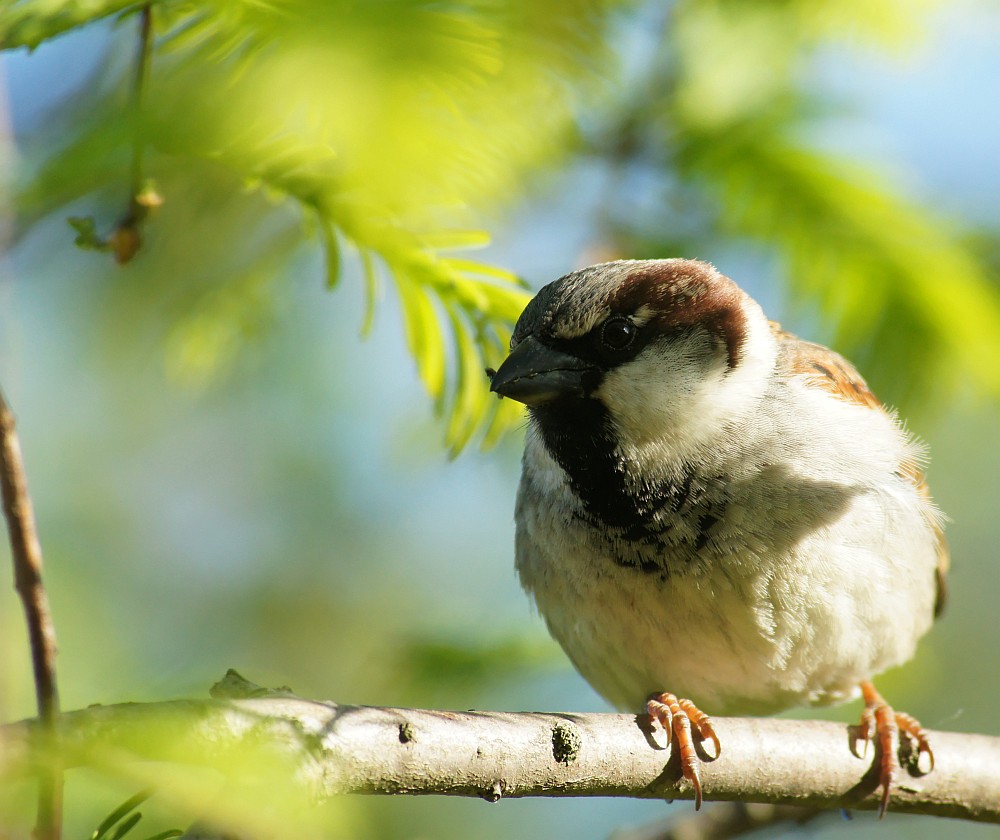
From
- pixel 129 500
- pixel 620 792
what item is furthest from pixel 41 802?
pixel 129 500

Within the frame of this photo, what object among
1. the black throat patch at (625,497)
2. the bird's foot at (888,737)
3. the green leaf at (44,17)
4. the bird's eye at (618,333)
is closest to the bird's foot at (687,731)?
the black throat patch at (625,497)

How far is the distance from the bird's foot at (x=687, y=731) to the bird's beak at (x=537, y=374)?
764 mm

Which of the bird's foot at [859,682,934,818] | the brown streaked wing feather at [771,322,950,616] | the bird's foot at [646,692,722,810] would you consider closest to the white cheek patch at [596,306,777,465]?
the brown streaked wing feather at [771,322,950,616]

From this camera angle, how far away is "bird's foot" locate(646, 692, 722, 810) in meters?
2.31

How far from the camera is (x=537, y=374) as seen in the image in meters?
2.48

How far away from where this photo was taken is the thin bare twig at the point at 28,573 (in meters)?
1.01

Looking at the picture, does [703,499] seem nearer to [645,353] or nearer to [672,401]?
[672,401]

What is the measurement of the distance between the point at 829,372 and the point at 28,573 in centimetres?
237

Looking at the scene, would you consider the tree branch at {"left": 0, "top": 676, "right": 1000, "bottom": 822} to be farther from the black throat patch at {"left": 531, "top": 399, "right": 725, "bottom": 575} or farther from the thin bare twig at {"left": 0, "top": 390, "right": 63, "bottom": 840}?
the black throat patch at {"left": 531, "top": 399, "right": 725, "bottom": 575}

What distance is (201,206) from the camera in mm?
2678

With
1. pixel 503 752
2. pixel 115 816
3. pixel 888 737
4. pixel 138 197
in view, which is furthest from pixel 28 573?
pixel 888 737

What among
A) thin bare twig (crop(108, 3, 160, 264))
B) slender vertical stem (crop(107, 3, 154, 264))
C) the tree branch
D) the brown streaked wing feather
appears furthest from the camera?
the brown streaked wing feather

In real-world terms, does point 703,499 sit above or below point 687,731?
above

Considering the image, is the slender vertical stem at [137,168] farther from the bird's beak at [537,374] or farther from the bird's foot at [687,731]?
the bird's foot at [687,731]
